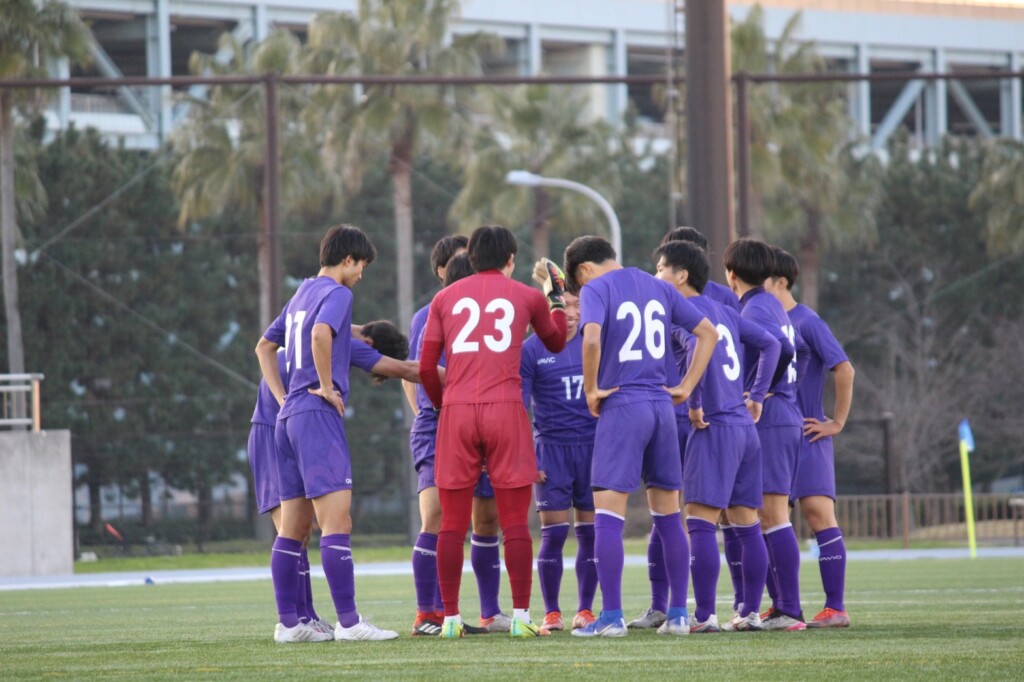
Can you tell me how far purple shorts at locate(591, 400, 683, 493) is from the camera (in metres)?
7.83

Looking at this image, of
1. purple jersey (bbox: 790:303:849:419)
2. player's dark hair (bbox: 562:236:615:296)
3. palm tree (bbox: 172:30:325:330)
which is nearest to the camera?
player's dark hair (bbox: 562:236:615:296)

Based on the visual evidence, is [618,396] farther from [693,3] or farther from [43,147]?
[43,147]

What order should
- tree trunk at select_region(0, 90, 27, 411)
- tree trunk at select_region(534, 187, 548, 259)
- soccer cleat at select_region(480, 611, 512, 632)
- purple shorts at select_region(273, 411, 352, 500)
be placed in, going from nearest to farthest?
purple shorts at select_region(273, 411, 352, 500) → soccer cleat at select_region(480, 611, 512, 632) → tree trunk at select_region(0, 90, 27, 411) → tree trunk at select_region(534, 187, 548, 259)

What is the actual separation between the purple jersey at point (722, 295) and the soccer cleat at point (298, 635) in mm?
2894

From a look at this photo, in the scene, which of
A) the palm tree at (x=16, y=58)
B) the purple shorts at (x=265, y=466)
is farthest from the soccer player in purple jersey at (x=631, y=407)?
the palm tree at (x=16, y=58)

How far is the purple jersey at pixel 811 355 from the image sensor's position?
912cm

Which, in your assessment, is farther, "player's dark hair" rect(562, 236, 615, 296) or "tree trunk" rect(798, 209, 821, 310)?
"tree trunk" rect(798, 209, 821, 310)

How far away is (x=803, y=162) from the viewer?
4003 centimetres

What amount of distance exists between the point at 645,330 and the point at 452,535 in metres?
1.44

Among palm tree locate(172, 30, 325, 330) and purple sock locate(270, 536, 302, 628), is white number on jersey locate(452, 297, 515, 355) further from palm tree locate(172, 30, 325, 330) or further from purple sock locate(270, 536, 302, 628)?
palm tree locate(172, 30, 325, 330)

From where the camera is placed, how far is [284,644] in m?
7.82

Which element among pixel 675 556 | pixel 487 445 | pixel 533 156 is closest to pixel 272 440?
pixel 487 445

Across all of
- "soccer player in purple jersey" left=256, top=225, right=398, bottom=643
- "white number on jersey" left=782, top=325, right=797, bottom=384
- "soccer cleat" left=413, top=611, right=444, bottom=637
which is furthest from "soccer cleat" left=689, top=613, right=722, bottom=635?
"soccer player in purple jersey" left=256, top=225, right=398, bottom=643

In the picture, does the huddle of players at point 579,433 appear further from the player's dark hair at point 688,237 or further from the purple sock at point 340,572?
the player's dark hair at point 688,237
